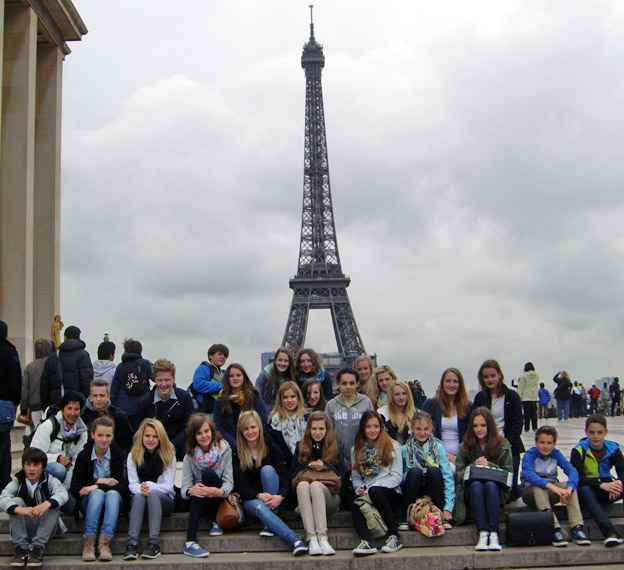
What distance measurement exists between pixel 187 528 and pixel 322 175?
6537 cm

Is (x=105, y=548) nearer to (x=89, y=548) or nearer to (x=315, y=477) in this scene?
(x=89, y=548)

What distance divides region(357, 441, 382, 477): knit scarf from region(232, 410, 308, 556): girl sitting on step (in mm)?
722

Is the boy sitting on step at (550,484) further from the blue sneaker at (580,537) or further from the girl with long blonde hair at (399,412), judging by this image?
the girl with long blonde hair at (399,412)

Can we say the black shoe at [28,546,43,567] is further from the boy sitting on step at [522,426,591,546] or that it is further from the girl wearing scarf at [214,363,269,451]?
the boy sitting on step at [522,426,591,546]

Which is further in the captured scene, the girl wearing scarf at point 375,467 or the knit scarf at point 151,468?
the knit scarf at point 151,468

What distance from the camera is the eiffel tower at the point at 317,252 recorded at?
63750 millimetres

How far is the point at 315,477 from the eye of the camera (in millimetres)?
7195

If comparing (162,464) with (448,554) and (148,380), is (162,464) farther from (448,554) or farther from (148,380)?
(448,554)

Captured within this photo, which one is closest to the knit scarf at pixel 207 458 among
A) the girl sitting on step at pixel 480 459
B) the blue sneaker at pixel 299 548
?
the blue sneaker at pixel 299 548

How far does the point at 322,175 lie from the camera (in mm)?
71562

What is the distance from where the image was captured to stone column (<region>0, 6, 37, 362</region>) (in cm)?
1705

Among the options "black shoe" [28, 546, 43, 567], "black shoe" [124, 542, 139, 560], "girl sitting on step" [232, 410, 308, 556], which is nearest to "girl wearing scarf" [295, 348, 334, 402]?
"girl sitting on step" [232, 410, 308, 556]

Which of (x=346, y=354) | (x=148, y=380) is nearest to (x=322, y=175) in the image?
(x=346, y=354)

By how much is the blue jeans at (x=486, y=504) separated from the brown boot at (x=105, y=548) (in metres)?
3.17
